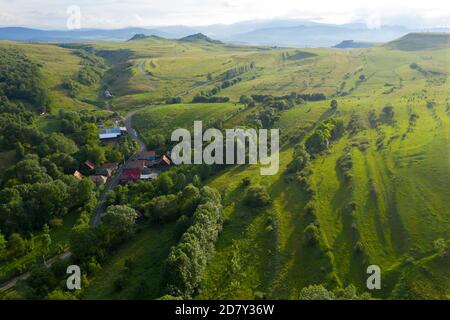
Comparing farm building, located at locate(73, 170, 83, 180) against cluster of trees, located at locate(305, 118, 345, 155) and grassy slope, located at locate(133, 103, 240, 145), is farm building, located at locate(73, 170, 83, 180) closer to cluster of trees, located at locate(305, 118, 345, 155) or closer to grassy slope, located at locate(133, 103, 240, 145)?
grassy slope, located at locate(133, 103, 240, 145)

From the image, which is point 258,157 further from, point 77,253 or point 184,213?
point 77,253

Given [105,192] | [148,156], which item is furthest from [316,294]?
[148,156]

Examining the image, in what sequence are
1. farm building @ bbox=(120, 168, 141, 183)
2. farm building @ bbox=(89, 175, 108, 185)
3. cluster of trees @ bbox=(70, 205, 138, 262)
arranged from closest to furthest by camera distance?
cluster of trees @ bbox=(70, 205, 138, 262) → farm building @ bbox=(89, 175, 108, 185) → farm building @ bbox=(120, 168, 141, 183)

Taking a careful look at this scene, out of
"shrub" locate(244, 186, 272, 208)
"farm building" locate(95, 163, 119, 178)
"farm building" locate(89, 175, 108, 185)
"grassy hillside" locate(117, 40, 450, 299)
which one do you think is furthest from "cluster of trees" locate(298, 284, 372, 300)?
Answer: "farm building" locate(95, 163, 119, 178)

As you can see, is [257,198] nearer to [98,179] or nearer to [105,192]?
[105,192]

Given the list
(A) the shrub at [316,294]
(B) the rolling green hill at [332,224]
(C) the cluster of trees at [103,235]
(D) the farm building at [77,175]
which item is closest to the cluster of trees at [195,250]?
(B) the rolling green hill at [332,224]

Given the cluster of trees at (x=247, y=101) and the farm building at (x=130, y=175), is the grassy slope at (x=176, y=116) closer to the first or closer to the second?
the cluster of trees at (x=247, y=101)
